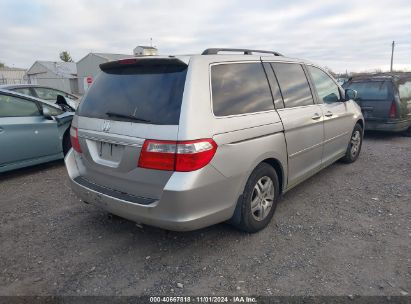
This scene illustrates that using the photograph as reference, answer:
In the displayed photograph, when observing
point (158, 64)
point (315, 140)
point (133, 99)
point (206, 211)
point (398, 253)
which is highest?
point (158, 64)

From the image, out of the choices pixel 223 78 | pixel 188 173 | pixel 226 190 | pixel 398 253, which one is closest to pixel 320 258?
pixel 398 253

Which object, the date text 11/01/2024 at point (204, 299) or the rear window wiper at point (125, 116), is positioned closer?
the date text 11/01/2024 at point (204, 299)

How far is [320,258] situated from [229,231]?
36.6 inches

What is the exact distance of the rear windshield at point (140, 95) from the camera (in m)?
2.48

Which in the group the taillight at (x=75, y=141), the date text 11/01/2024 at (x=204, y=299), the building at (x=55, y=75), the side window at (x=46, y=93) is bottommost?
the date text 11/01/2024 at (x=204, y=299)

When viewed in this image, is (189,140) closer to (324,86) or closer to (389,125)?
(324,86)

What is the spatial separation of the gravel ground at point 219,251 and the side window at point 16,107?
1.45 m

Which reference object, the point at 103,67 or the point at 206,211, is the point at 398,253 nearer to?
the point at 206,211

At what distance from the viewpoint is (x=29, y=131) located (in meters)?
5.04

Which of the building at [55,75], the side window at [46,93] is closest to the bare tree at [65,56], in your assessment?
the building at [55,75]

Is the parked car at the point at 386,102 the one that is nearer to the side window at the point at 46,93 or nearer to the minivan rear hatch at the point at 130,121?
the minivan rear hatch at the point at 130,121

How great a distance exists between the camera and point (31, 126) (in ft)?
16.7

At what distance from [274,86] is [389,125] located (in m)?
5.25

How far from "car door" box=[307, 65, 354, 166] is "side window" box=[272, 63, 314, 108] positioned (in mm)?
288
